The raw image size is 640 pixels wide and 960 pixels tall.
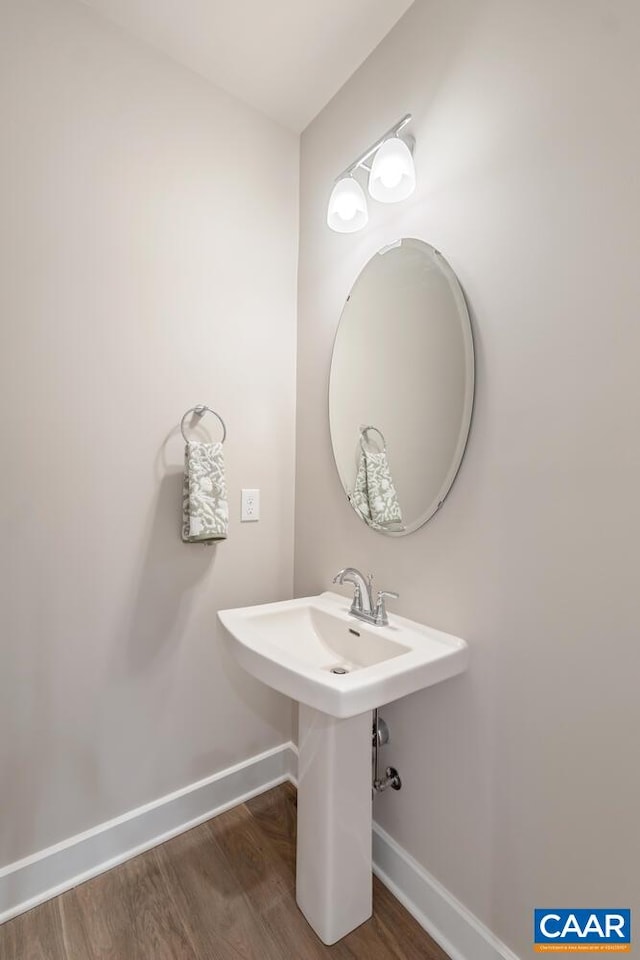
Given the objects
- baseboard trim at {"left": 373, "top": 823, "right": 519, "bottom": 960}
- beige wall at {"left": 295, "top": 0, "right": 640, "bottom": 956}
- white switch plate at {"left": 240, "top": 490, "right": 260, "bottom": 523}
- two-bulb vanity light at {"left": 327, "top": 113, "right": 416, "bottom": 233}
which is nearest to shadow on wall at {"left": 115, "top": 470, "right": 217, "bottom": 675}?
white switch plate at {"left": 240, "top": 490, "right": 260, "bottom": 523}

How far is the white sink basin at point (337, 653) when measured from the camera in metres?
0.94

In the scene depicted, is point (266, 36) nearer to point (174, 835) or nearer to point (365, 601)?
point (365, 601)

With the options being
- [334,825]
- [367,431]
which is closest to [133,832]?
[334,825]

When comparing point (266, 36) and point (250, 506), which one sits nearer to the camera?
point (266, 36)

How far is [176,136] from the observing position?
59.9 inches

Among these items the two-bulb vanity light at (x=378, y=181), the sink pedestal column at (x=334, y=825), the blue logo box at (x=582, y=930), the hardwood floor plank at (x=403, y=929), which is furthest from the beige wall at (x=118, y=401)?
the blue logo box at (x=582, y=930)

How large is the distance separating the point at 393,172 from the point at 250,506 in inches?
46.4

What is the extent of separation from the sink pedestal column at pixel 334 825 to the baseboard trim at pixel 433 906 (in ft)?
0.38

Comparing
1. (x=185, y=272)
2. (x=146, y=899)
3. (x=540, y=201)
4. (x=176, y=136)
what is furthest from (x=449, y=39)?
(x=146, y=899)

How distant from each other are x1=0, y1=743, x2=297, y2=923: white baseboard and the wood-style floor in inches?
1.3

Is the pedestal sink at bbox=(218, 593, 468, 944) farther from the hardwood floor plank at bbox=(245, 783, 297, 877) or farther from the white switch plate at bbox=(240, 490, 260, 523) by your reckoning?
the white switch plate at bbox=(240, 490, 260, 523)

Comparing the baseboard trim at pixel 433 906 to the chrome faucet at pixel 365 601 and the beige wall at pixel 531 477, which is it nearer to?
the beige wall at pixel 531 477

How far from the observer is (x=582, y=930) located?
2.88 ft

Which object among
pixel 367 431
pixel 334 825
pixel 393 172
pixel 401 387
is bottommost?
pixel 334 825
